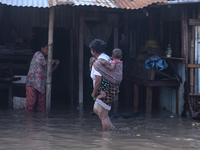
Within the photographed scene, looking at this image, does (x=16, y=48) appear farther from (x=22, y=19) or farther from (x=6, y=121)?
(x=6, y=121)

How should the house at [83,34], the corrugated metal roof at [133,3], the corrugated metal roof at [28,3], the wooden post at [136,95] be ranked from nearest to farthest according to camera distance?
1. the corrugated metal roof at [28,3]
2. the corrugated metal roof at [133,3]
3. the wooden post at [136,95]
4. the house at [83,34]

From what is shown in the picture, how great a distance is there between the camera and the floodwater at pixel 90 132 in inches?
173

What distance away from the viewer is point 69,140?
15.4ft

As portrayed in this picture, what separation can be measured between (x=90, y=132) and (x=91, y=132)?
0.02 meters

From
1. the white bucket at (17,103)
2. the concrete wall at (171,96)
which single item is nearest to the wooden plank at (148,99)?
the concrete wall at (171,96)

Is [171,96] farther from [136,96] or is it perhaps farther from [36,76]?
[36,76]

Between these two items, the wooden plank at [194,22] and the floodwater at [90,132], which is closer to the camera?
the floodwater at [90,132]

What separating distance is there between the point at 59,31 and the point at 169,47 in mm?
3388

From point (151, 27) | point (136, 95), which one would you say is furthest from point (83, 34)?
point (136, 95)

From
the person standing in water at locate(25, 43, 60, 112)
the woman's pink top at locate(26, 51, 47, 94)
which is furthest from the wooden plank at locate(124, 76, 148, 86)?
the woman's pink top at locate(26, 51, 47, 94)

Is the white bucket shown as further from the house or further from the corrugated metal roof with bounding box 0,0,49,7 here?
the corrugated metal roof with bounding box 0,0,49,7

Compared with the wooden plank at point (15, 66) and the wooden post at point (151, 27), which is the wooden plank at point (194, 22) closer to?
the wooden post at point (151, 27)

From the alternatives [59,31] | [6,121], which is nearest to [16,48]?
[59,31]

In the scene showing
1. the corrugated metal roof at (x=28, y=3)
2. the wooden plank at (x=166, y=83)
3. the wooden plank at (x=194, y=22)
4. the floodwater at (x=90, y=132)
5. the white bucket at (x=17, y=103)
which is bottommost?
the floodwater at (x=90, y=132)
